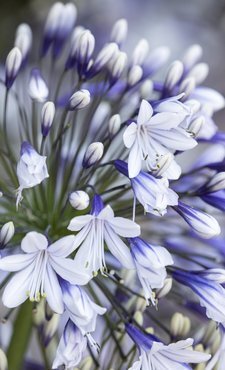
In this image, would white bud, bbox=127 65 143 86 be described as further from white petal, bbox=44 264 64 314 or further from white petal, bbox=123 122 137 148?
white petal, bbox=44 264 64 314

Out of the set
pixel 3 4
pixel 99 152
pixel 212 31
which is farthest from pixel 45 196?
pixel 212 31

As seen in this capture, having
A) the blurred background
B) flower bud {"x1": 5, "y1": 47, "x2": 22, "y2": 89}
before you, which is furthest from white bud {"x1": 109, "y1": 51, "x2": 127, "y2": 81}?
the blurred background

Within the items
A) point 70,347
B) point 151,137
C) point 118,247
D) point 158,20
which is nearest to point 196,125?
point 151,137

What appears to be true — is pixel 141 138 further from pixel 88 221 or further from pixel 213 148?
pixel 213 148

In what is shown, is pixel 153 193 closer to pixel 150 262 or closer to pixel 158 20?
pixel 150 262

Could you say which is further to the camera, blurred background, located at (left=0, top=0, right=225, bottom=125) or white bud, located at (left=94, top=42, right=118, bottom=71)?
blurred background, located at (left=0, top=0, right=225, bottom=125)

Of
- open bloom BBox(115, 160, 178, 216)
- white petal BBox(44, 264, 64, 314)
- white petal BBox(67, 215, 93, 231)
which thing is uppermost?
open bloom BBox(115, 160, 178, 216)

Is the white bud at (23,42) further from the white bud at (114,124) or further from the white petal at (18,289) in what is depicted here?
the white petal at (18,289)
